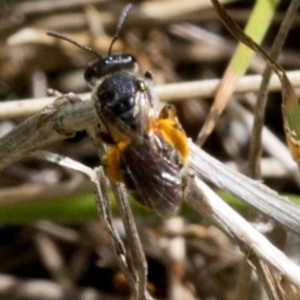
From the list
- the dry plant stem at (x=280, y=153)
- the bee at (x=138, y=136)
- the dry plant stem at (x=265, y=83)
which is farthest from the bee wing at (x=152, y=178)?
the dry plant stem at (x=280, y=153)

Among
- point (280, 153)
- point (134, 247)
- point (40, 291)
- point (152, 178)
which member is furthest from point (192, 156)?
point (40, 291)

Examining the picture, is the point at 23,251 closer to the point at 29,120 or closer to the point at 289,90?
the point at 29,120

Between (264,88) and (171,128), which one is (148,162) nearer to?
(171,128)


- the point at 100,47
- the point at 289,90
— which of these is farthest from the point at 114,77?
the point at 100,47

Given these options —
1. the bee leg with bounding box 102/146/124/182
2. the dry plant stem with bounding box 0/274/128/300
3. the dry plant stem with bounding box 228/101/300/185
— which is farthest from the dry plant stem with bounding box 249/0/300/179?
the dry plant stem with bounding box 0/274/128/300

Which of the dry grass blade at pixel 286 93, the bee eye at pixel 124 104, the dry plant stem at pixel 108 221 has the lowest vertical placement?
the dry plant stem at pixel 108 221

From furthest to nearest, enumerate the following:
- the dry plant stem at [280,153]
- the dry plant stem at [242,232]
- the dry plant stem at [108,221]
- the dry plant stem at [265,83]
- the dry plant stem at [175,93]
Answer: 1. the dry plant stem at [280,153]
2. the dry plant stem at [175,93]
3. the dry plant stem at [265,83]
4. the dry plant stem at [108,221]
5. the dry plant stem at [242,232]

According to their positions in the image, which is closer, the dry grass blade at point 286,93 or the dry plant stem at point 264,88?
the dry grass blade at point 286,93

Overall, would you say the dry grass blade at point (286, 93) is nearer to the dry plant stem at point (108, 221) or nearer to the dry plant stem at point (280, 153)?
the dry plant stem at point (108, 221)
